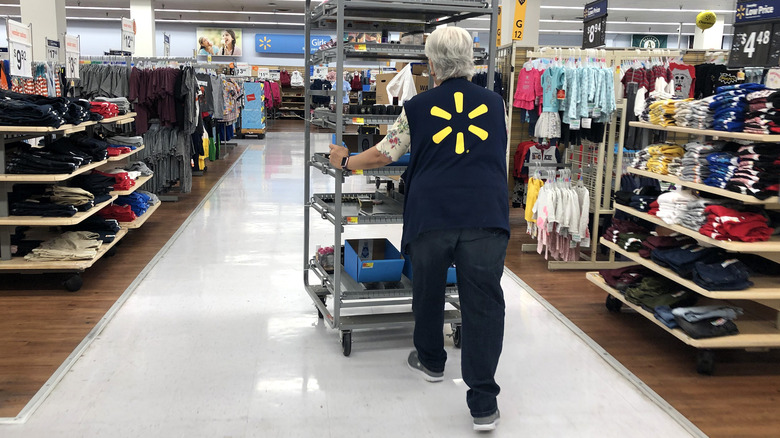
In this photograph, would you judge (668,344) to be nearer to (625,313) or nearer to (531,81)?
(625,313)

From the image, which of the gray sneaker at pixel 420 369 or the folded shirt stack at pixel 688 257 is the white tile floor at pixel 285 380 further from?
the folded shirt stack at pixel 688 257

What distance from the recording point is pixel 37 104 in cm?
451

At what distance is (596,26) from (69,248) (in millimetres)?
7161

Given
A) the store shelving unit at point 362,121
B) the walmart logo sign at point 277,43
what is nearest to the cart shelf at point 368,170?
the store shelving unit at point 362,121

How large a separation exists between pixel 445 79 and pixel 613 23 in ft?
79.0

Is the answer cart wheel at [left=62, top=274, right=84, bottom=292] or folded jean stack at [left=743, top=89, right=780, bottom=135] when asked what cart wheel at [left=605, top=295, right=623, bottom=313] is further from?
cart wheel at [left=62, top=274, right=84, bottom=292]

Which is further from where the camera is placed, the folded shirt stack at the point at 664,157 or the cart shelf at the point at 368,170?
the folded shirt stack at the point at 664,157

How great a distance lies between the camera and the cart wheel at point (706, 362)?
336cm

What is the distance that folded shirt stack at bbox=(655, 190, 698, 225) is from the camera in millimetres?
3666

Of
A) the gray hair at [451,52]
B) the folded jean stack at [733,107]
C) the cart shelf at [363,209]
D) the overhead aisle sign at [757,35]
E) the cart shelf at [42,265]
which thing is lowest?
the cart shelf at [42,265]

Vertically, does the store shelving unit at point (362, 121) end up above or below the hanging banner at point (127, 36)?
below

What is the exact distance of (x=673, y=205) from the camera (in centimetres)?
373

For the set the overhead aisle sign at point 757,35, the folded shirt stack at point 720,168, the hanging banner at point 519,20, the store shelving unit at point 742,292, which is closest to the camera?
the store shelving unit at point 742,292

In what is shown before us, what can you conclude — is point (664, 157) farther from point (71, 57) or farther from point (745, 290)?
point (71, 57)
